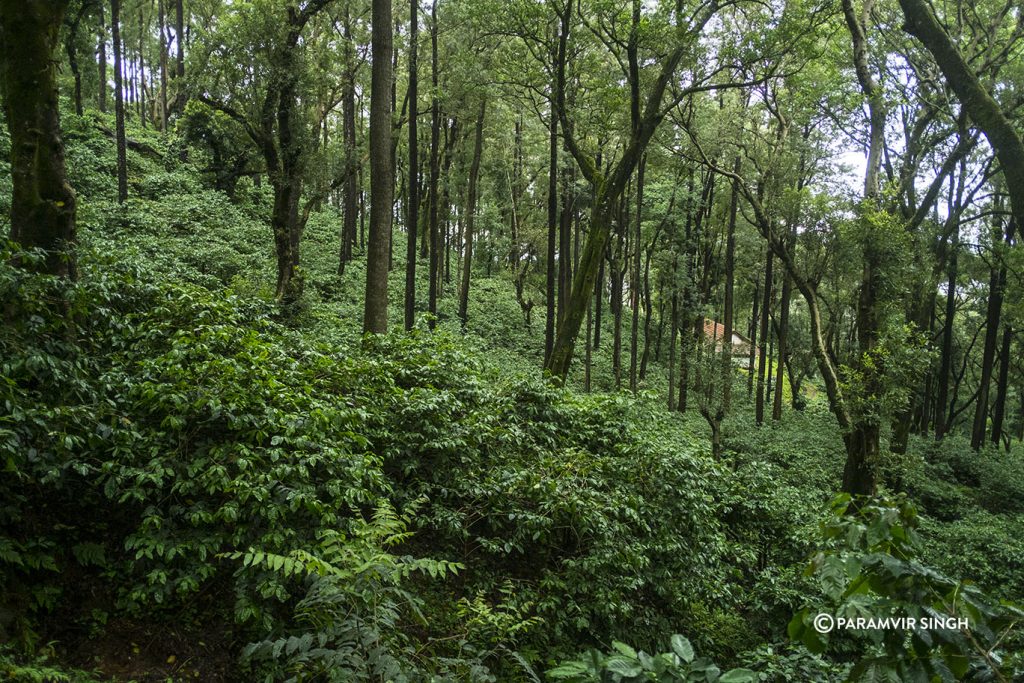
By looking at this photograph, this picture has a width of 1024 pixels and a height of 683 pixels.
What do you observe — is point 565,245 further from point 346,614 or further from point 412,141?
point 346,614

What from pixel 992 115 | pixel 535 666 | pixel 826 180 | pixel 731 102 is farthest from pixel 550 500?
pixel 731 102

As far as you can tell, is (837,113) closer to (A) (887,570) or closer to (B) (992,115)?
(B) (992,115)

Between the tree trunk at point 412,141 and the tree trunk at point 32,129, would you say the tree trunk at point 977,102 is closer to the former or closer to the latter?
the tree trunk at point 32,129

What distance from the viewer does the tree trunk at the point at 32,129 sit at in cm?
538

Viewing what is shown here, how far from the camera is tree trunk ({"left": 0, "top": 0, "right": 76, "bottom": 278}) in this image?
5.38 metres

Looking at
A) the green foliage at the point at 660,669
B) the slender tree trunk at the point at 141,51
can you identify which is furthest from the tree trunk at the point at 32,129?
the slender tree trunk at the point at 141,51

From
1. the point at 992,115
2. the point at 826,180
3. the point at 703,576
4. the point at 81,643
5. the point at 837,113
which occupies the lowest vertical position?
the point at 703,576

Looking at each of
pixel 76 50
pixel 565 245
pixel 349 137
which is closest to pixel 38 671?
pixel 565 245

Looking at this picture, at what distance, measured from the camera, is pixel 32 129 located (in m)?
5.45

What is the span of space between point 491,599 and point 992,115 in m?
7.08

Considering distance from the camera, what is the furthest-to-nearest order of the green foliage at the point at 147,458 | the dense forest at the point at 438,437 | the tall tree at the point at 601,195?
the tall tree at the point at 601,195
the green foliage at the point at 147,458
the dense forest at the point at 438,437

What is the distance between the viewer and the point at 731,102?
2517 centimetres

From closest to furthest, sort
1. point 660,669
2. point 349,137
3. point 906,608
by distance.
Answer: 1. point 906,608
2. point 660,669
3. point 349,137

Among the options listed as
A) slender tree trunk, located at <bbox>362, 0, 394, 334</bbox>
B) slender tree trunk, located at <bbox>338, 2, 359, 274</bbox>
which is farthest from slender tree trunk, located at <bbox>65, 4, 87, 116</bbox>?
slender tree trunk, located at <bbox>362, 0, 394, 334</bbox>
